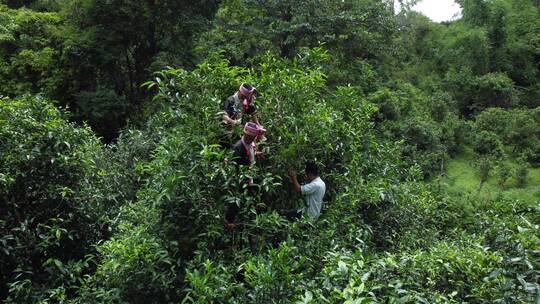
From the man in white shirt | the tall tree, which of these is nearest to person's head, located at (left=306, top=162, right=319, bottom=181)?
the man in white shirt

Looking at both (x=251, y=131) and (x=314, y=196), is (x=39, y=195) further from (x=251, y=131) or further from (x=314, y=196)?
(x=314, y=196)

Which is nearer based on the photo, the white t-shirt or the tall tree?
the white t-shirt

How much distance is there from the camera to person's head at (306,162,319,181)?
166 inches

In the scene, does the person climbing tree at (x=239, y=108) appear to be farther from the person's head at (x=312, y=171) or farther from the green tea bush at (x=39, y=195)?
the green tea bush at (x=39, y=195)

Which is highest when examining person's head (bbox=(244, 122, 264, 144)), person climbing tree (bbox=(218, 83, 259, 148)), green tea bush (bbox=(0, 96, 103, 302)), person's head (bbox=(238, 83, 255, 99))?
person's head (bbox=(238, 83, 255, 99))

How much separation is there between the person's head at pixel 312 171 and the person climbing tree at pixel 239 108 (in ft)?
2.19

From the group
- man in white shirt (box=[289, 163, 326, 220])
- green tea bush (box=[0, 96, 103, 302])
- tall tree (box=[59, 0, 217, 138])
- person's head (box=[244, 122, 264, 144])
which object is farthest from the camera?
tall tree (box=[59, 0, 217, 138])

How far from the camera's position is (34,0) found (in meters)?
15.5

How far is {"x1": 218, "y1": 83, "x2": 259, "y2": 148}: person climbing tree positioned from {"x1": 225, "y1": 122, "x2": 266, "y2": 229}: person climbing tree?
0.22 metres

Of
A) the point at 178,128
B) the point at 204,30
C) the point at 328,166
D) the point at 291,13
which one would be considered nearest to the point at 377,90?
the point at 291,13

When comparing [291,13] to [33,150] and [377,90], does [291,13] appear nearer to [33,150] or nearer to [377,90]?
[377,90]

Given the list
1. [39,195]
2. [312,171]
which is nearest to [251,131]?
[312,171]

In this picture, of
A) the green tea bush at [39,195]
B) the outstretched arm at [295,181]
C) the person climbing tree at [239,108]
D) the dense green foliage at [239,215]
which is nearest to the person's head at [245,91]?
the person climbing tree at [239,108]

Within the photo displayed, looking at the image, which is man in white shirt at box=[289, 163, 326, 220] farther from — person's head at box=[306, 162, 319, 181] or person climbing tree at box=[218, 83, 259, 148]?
person climbing tree at box=[218, 83, 259, 148]
